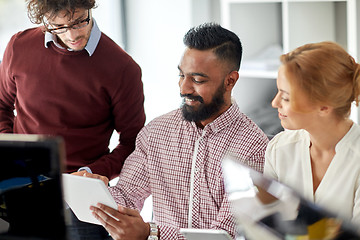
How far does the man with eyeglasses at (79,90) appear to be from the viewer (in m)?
2.08

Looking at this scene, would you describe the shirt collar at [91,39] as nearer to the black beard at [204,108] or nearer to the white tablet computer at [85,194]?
the black beard at [204,108]

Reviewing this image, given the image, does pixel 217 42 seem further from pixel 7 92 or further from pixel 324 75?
pixel 7 92

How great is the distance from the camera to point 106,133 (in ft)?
7.18

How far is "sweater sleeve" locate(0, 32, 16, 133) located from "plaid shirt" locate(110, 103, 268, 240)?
22.8 inches

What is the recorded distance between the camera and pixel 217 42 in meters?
1.87

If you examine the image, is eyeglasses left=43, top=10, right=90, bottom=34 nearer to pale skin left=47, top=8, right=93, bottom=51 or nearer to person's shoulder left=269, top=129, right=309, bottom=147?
pale skin left=47, top=8, right=93, bottom=51

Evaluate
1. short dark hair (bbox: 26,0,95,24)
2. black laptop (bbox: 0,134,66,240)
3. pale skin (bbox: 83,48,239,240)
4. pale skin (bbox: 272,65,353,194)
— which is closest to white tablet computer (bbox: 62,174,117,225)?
pale skin (bbox: 83,48,239,240)

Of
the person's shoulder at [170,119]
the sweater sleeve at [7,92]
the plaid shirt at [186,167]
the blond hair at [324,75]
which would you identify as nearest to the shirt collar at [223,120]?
the plaid shirt at [186,167]

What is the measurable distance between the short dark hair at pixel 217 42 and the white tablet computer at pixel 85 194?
622mm

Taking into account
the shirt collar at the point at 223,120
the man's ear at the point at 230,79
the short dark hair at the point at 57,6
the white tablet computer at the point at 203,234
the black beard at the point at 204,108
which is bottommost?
the white tablet computer at the point at 203,234

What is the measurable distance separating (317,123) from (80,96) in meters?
0.95

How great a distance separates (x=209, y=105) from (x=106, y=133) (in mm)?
526

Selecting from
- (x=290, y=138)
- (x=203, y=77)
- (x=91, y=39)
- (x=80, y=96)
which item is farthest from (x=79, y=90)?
(x=290, y=138)

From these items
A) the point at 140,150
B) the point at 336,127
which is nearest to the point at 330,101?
the point at 336,127
